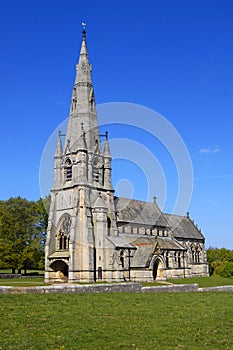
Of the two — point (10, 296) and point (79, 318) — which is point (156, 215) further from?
point (79, 318)

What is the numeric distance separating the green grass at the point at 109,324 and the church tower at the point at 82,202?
25.4 meters

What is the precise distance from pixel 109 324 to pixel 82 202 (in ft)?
120

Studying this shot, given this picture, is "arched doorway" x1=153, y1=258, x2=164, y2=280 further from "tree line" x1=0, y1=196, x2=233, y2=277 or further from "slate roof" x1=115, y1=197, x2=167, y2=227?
"tree line" x1=0, y1=196, x2=233, y2=277

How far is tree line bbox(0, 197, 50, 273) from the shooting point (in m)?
63.7

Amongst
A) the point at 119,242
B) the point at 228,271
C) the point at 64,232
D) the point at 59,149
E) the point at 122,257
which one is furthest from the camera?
the point at 228,271

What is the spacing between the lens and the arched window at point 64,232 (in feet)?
179

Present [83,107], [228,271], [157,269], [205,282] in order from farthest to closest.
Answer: [228,271]
[83,107]
[157,269]
[205,282]

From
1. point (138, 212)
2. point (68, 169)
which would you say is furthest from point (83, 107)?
point (138, 212)

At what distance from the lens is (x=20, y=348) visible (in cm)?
1296

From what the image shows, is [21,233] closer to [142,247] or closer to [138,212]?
[138,212]

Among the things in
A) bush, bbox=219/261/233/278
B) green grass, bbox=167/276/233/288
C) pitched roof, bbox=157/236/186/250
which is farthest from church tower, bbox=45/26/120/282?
bush, bbox=219/261/233/278

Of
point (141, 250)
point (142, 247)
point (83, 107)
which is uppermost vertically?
point (83, 107)

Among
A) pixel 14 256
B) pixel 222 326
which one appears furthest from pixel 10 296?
pixel 14 256

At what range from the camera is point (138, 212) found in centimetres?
6681
